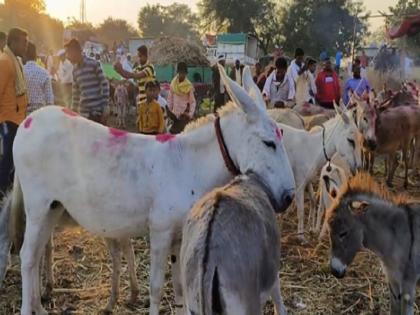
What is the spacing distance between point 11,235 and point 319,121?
19.3ft

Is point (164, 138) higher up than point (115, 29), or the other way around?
point (115, 29)

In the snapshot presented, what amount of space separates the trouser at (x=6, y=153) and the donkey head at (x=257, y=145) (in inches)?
116

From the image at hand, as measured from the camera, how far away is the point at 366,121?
953 cm

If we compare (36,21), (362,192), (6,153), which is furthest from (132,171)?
(36,21)

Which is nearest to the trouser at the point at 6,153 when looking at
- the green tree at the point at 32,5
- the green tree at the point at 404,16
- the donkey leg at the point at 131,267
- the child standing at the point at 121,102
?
the donkey leg at the point at 131,267

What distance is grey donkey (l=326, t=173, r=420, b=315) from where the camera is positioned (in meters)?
4.63

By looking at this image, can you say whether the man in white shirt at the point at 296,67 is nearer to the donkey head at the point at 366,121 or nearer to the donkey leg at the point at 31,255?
the donkey head at the point at 366,121

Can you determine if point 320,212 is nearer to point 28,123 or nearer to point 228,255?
point 28,123

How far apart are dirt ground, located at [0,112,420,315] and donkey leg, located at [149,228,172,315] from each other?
32.0 inches

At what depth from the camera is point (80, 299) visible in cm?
524

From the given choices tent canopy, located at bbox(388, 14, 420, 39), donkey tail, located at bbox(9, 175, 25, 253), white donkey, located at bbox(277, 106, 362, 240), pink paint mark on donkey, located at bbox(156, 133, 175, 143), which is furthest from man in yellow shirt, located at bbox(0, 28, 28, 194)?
tent canopy, located at bbox(388, 14, 420, 39)

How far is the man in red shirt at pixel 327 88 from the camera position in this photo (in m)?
11.5

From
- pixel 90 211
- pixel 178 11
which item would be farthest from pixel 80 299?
pixel 178 11

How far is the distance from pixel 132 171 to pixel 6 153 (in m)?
2.51
